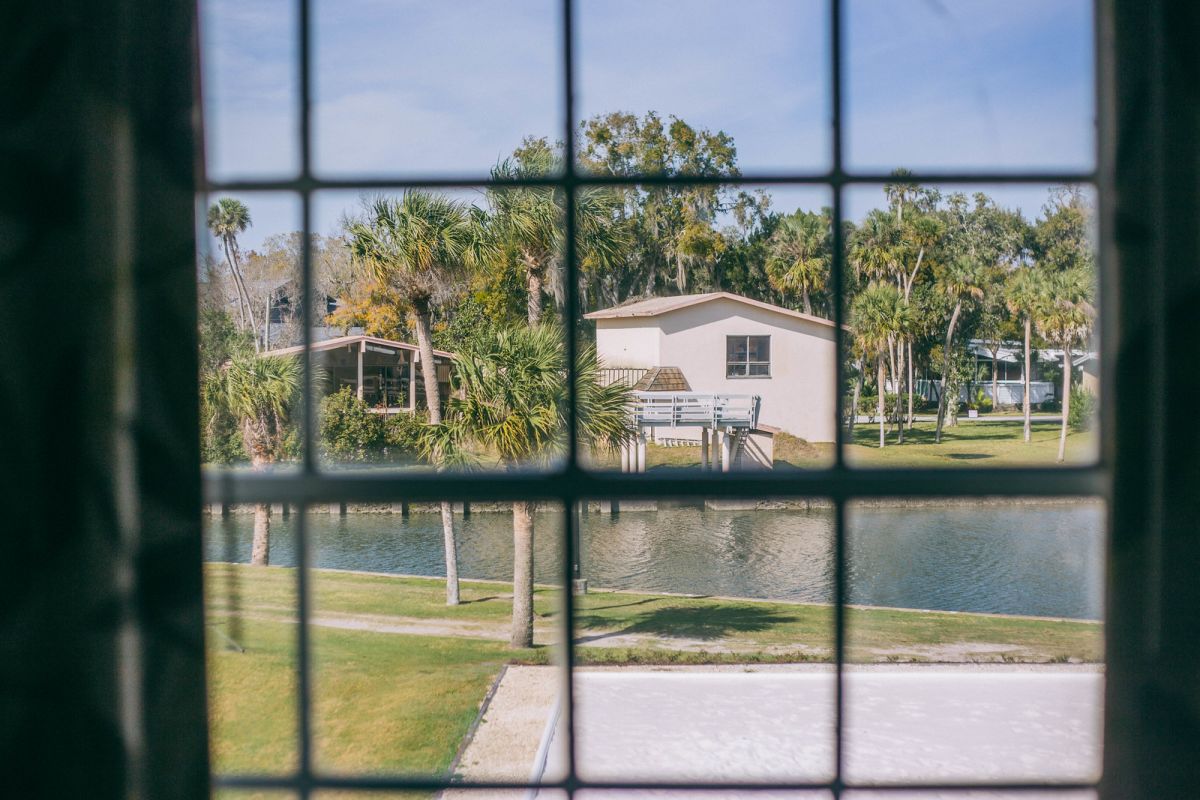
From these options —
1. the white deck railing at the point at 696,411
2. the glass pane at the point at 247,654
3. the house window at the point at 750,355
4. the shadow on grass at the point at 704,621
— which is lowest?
the shadow on grass at the point at 704,621

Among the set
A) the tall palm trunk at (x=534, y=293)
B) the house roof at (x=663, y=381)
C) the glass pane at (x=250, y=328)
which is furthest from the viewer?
the house roof at (x=663, y=381)

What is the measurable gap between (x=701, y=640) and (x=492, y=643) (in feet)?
11.0

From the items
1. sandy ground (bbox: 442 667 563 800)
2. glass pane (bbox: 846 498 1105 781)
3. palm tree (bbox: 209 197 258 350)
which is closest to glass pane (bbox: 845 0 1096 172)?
palm tree (bbox: 209 197 258 350)

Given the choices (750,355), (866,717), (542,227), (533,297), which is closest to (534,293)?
(533,297)

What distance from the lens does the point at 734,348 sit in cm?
212

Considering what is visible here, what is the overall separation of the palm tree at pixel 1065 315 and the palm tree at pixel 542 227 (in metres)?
0.80

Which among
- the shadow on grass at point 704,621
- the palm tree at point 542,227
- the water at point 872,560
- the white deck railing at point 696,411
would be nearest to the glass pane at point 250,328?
the palm tree at point 542,227

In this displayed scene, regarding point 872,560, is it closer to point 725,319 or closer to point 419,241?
point 725,319

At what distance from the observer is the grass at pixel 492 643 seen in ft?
23.2

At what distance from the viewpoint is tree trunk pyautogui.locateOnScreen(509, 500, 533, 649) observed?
292cm

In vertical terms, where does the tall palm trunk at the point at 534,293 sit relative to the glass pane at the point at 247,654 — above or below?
above

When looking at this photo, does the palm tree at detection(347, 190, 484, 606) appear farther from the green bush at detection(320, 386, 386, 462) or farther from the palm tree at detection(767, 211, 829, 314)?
the palm tree at detection(767, 211, 829, 314)

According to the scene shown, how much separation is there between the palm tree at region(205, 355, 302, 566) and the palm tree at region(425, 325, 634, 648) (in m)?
0.39

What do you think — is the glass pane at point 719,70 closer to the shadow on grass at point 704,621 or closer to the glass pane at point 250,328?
the glass pane at point 250,328
